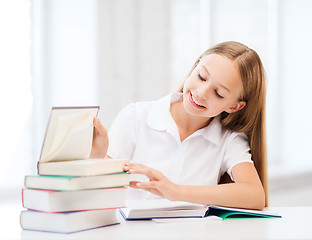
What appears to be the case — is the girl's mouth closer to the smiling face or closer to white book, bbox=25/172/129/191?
the smiling face

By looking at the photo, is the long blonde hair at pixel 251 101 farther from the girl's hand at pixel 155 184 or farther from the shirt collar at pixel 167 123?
the girl's hand at pixel 155 184

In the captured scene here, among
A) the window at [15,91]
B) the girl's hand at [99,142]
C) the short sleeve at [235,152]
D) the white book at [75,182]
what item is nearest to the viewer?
the white book at [75,182]

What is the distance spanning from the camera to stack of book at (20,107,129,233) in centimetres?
104

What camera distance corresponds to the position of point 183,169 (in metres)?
1.74

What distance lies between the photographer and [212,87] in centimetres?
153

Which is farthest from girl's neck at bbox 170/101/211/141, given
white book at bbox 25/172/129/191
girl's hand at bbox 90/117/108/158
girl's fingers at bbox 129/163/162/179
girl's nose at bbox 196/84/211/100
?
white book at bbox 25/172/129/191

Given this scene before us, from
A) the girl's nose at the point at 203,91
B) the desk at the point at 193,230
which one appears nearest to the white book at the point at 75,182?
the desk at the point at 193,230

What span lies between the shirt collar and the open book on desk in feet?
1.54

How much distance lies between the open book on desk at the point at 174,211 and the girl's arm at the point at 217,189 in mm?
33

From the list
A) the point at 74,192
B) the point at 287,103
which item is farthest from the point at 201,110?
the point at 287,103

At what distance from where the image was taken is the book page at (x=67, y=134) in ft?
3.53

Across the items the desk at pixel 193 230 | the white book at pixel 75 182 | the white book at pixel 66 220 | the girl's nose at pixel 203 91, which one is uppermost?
the girl's nose at pixel 203 91

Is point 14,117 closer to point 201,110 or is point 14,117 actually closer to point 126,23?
point 126,23

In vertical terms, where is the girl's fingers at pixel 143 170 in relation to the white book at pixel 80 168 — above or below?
below
